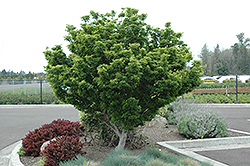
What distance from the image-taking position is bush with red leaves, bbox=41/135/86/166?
445cm

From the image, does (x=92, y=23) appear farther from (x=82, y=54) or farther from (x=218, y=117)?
(x=218, y=117)

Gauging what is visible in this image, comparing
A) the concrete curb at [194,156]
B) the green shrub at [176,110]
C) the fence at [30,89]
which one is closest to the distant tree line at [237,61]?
the fence at [30,89]

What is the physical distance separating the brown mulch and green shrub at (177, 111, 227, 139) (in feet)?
1.03

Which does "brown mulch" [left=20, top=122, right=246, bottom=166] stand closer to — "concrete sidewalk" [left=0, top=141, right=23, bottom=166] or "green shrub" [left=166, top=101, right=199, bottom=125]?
"concrete sidewalk" [left=0, top=141, right=23, bottom=166]

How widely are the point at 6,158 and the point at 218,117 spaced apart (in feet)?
19.3

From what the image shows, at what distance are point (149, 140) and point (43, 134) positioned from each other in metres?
2.80

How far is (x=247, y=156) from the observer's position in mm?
5457

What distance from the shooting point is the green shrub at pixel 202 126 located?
674 cm

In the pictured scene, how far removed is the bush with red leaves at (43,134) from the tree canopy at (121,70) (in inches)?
45.4

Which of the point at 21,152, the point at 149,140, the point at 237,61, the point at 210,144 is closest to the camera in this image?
the point at 21,152

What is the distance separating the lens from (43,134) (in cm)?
576

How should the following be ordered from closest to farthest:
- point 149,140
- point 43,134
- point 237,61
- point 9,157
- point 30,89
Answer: point 9,157
point 43,134
point 149,140
point 30,89
point 237,61

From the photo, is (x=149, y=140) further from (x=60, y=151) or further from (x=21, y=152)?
(x=21, y=152)

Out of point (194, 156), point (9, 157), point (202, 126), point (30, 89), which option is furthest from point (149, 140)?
point (30, 89)
